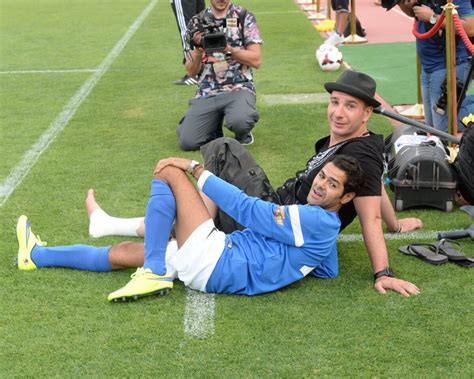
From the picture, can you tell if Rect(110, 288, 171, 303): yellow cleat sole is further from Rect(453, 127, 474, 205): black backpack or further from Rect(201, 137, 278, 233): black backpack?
Rect(453, 127, 474, 205): black backpack

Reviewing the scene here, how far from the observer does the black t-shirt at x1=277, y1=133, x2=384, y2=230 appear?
4742mm

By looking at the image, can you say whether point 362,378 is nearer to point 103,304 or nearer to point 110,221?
Result: point 103,304

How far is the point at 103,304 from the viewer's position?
464cm

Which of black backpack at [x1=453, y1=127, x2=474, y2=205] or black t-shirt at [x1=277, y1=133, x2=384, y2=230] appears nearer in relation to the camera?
black t-shirt at [x1=277, y1=133, x2=384, y2=230]

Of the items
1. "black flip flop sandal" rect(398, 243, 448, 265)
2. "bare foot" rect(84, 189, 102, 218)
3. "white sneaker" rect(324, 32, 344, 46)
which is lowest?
"white sneaker" rect(324, 32, 344, 46)

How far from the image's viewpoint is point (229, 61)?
25.8 feet

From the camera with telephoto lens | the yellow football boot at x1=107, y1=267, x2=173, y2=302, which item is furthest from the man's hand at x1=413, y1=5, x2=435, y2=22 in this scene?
the yellow football boot at x1=107, y1=267, x2=173, y2=302

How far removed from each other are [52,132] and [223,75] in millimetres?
1928

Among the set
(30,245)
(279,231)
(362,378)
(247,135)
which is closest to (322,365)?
(362,378)

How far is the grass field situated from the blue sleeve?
0.42m

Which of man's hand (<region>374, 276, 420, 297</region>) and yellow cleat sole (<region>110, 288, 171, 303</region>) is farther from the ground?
yellow cleat sole (<region>110, 288, 171, 303</region>)

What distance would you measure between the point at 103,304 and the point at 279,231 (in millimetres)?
1089

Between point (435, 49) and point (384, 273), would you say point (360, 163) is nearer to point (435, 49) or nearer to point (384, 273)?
point (384, 273)

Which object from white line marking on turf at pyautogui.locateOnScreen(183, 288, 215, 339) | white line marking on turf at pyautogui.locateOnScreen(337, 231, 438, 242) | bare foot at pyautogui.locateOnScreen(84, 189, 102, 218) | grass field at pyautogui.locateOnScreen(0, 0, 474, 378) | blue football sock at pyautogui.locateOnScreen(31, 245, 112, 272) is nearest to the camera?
grass field at pyautogui.locateOnScreen(0, 0, 474, 378)
